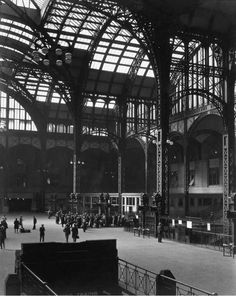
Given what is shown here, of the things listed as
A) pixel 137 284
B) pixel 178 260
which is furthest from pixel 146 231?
pixel 137 284

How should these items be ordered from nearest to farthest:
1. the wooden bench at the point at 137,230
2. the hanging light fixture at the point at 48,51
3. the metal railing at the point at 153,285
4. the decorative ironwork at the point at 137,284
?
the metal railing at the point at 153,285 → the decorative ironwork at the point at 137,284 → the hanging light fixture at the point at 48,51 → the wooden bench at the point at 137,230

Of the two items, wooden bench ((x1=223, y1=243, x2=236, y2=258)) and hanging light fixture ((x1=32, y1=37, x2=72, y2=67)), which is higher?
hanging light fixture ((x1=32, y1=37, x2=72, y2=67))

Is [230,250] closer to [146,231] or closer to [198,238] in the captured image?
[198,238]

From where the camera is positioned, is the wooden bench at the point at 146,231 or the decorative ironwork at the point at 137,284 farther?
the wooden bench at the point at 146,231

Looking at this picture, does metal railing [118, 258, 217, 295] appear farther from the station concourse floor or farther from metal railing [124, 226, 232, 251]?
metal railing [124, 226, 232, 251]

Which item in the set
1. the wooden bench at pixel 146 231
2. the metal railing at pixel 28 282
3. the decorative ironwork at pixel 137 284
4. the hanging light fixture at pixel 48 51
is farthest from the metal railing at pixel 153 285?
the wooden bench at pixel 146 231

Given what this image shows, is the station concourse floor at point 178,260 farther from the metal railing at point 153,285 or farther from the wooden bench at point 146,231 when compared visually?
the metal railing at point 153,285

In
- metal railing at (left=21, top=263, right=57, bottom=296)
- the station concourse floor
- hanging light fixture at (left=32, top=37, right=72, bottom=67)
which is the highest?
hanging light fixture at (left=32, top=37, right=72, bottom=67)

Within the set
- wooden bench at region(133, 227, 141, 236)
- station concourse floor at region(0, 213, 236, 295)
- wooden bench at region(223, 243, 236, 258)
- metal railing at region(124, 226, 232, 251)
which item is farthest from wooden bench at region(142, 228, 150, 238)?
wooden bench at region(223, 243, 236, 258)

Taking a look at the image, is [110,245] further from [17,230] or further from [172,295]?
[17,230]

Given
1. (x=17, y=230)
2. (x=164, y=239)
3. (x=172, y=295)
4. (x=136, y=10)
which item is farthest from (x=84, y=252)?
(x=17, y=230)

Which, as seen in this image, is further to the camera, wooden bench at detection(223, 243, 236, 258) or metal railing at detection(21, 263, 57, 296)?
wooden bench at detection(223, 243, 236, 258)

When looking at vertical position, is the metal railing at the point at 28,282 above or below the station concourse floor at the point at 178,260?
above

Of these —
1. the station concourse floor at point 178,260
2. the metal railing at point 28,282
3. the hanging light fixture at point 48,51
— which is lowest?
the station concourse floor at point 178,260
